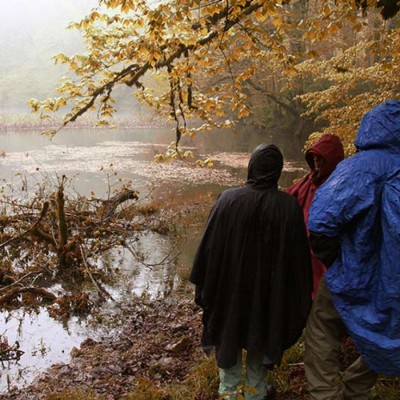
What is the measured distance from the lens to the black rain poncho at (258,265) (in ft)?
8.84

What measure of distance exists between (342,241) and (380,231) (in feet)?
0.74

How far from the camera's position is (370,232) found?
2346 millimetres

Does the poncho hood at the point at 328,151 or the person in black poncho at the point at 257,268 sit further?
the poncho hood at the point at 328,151

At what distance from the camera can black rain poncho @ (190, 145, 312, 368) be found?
106 inches

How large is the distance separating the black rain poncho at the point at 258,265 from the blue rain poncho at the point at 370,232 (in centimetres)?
28

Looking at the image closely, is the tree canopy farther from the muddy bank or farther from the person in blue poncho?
the muddy bank

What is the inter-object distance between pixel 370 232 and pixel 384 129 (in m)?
0.62

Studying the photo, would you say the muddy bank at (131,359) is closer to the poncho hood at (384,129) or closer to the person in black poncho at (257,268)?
the person in black poncho at (257,268)

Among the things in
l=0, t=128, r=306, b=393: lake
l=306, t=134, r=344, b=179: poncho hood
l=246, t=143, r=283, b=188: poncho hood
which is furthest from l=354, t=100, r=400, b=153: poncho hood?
l=0, t=128, r=306, b=393: lake

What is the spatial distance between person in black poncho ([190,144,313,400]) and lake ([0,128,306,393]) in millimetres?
3260

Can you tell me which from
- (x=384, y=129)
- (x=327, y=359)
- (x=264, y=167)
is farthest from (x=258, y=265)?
(x=384, y=129)

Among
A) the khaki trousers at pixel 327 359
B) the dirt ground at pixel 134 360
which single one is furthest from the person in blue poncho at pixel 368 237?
the dirt ground at pixel 134 360

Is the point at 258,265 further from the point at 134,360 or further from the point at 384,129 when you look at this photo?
the point at 134,360

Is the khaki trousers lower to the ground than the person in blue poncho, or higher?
lower
